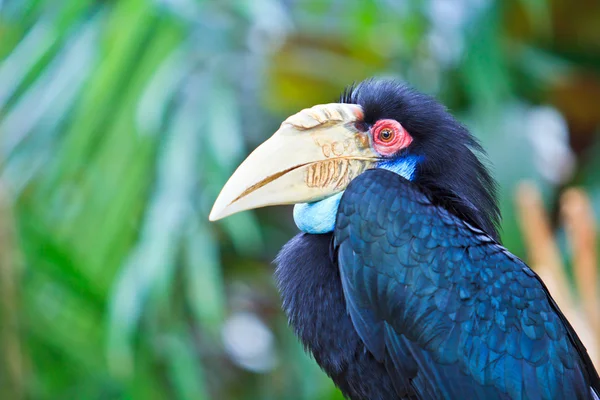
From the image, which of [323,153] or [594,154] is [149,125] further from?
[594,154]

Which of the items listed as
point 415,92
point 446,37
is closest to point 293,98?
point 446,37

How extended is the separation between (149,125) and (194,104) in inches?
9.9

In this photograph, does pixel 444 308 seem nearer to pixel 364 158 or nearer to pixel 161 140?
pixel 364 158

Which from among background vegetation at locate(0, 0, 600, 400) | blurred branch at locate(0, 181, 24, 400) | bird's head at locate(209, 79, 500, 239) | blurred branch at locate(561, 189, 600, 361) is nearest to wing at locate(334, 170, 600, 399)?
bird's head at locate(209, 79, 500, 239)

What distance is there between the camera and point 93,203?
3945 millimetres

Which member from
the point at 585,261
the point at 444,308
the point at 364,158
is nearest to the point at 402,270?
the point at 444,308

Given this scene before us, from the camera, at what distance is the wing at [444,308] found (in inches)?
85.2

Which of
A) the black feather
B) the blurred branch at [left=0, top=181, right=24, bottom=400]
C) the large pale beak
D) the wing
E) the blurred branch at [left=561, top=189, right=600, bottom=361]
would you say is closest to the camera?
the wing

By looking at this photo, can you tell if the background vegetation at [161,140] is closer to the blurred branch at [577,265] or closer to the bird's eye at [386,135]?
the blurred branch at [577,265]

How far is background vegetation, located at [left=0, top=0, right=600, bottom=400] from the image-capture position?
3873 millimetres

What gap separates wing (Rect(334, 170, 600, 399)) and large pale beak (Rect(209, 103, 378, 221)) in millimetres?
124

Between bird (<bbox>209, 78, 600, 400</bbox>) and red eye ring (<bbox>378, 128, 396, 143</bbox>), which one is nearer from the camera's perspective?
bird (<bbox>209, 78, 600, 400</bbox>)

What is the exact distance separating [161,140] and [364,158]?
68.2 inches

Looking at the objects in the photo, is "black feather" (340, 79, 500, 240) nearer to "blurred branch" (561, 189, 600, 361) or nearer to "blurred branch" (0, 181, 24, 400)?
"blurred branch" (561, 189, 600, 361)
